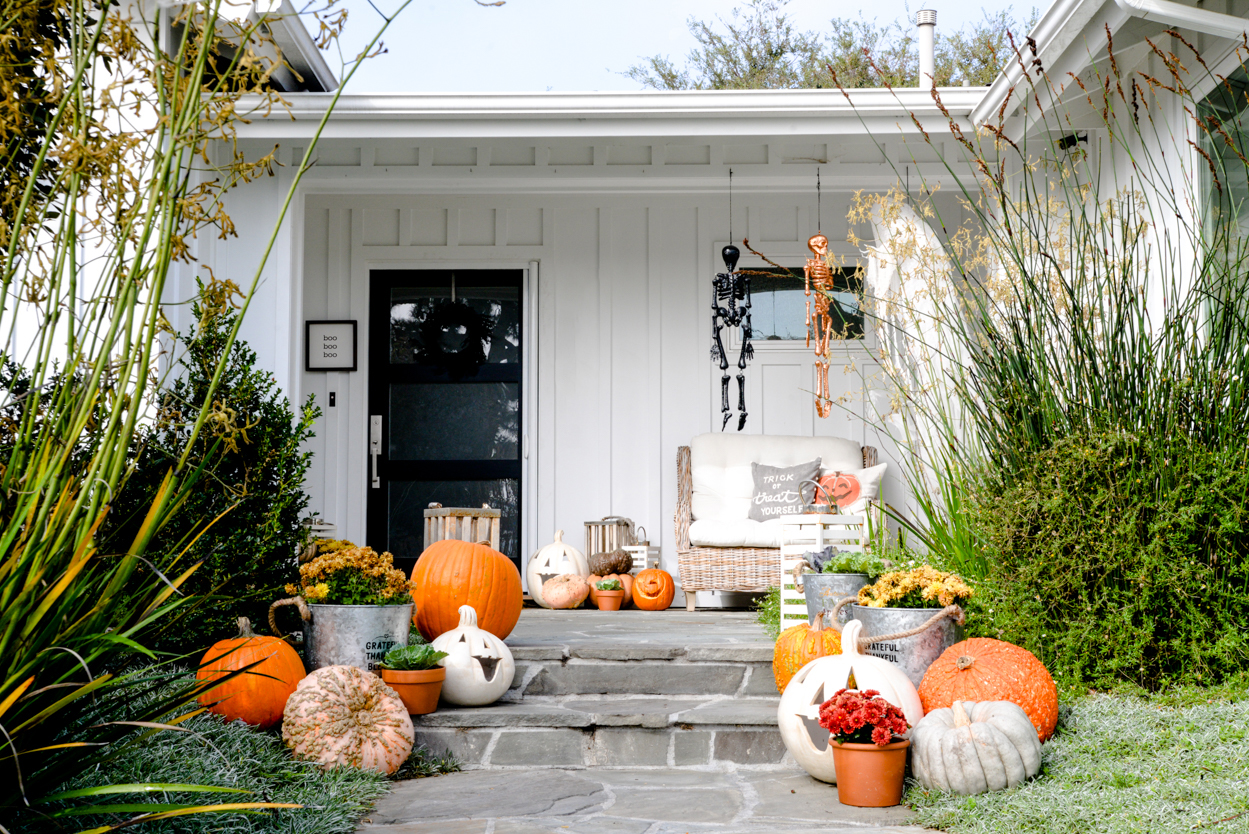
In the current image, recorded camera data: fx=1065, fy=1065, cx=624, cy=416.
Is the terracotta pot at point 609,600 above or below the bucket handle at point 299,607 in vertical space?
below

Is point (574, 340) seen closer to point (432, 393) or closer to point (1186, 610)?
point (432, 393)

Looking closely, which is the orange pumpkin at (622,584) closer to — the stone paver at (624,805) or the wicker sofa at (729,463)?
the wicker sofa at (729,463)

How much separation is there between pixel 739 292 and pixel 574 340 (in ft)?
3.50

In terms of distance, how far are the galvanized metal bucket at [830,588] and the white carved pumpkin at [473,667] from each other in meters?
0.96

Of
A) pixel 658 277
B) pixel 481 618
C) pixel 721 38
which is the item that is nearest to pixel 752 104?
pixel 658 277

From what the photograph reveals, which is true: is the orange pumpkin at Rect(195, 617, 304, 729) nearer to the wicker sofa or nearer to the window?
the wicker sofa

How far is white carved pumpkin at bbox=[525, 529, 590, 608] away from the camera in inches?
213

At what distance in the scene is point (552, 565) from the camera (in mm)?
5414

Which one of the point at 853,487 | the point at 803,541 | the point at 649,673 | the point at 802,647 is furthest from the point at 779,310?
the point at 802,647

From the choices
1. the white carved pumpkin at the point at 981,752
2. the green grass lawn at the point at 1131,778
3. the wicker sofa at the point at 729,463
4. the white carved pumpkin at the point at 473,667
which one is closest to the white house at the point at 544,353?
the wicker sofa at the point at 729,463

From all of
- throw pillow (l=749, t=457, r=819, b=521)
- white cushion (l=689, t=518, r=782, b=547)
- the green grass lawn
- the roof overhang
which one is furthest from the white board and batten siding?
the green grass lawn

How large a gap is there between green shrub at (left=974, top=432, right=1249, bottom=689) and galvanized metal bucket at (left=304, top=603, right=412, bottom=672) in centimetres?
182

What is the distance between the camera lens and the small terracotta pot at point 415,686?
3.01 metres

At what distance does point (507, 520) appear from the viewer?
6.05 metres
